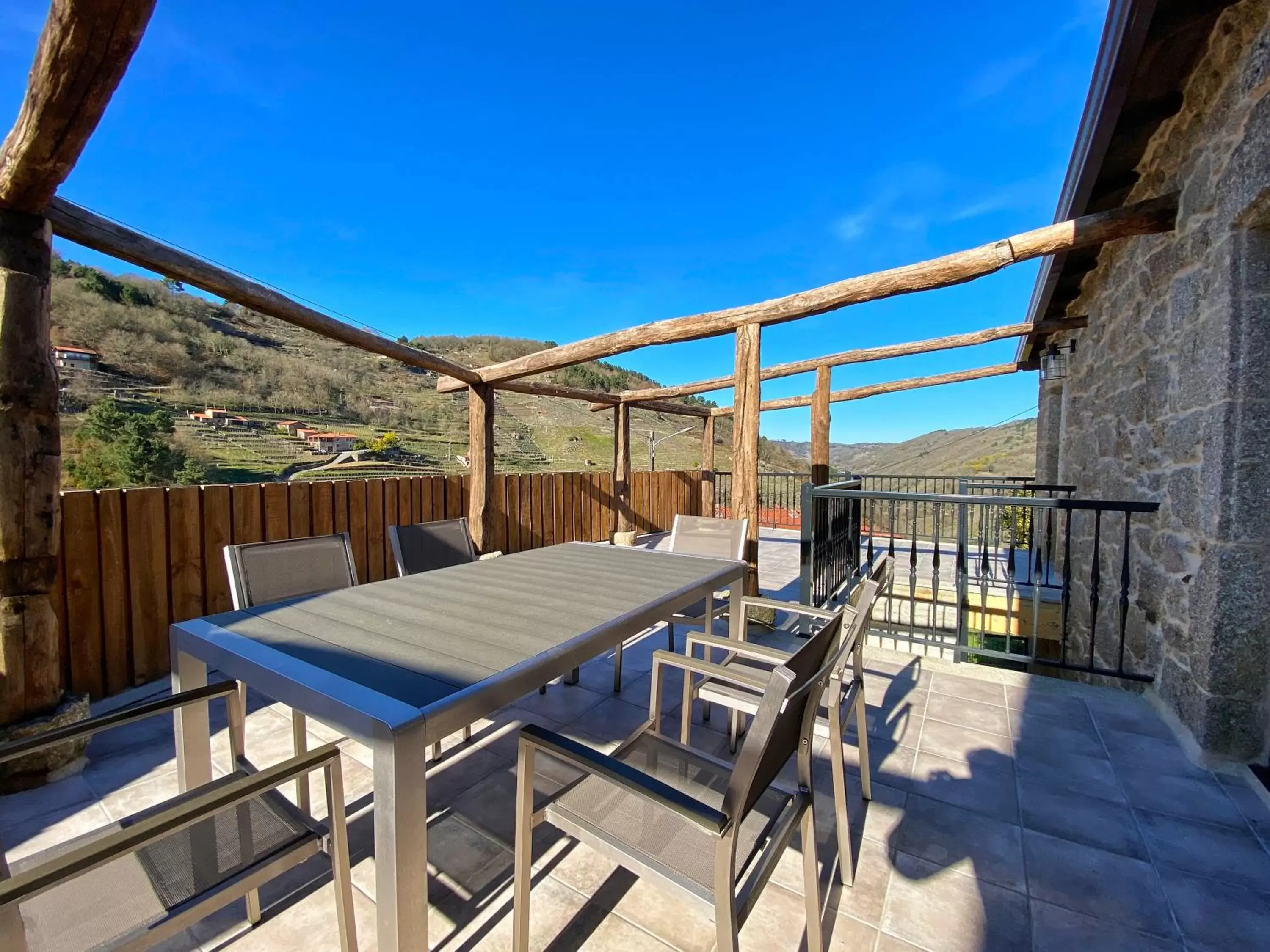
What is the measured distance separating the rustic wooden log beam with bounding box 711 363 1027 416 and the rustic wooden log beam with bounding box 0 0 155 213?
5.15 meters

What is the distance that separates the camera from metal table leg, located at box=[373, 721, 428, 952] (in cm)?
90

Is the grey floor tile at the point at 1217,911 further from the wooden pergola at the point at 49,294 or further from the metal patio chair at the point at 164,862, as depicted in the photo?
the wooden pergola at the point at 49,294

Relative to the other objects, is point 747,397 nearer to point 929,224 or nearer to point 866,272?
point 866,272

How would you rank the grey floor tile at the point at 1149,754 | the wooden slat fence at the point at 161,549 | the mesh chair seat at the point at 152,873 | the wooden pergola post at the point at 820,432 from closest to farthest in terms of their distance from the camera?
the mesh chair seat at the point at 152,873 < the grey floor tile at the point at 1149,754 < the wooden slat fence at the point at 161,549 < the wooden pergola post at the point at 820,432

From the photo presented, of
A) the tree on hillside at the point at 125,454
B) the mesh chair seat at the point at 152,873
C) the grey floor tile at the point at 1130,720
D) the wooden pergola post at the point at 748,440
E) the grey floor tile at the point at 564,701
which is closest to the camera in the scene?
the mesh chair seat at the point at 152,873

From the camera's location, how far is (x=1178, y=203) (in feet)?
7.80

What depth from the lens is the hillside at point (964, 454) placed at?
12.4 metres

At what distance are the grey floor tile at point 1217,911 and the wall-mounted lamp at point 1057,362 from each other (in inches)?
186

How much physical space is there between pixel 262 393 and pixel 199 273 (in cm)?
1667

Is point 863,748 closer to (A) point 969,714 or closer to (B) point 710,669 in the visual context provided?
(B) point 710,669

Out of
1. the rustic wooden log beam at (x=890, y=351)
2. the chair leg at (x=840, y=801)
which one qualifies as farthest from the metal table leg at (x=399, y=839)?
the rustic wooden log beam at (x=890, y=351)

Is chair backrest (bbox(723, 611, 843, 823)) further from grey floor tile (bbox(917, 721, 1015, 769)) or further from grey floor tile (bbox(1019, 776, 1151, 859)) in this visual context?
grey floor tile (bbox(917, 721, 1015, 769))

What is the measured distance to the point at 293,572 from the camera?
6.60ft

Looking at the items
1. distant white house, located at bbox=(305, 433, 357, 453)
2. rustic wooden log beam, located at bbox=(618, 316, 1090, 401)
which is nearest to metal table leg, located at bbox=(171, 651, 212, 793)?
rustic wooden log beam, located at bbox=(618, 316, 1090, 401)
